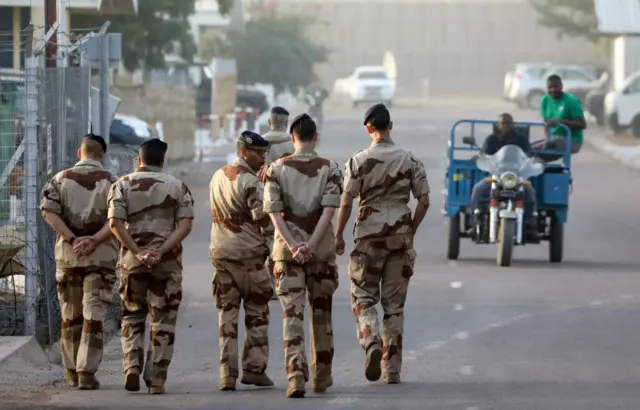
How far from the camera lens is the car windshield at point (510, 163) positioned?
18.0m

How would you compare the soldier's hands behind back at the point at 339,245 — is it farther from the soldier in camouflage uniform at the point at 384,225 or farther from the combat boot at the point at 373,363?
the combat boot at the point at 373,363

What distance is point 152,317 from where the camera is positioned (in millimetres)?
10695

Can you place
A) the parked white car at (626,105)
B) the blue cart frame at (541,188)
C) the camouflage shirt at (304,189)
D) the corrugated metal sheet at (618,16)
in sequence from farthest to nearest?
the corrugated metal sheet at (618,16) → the parked white car at (626,105) → the blue cart frame at (541,188) → the camouflage shirt at (304,189)

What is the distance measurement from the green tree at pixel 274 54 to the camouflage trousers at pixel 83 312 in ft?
149

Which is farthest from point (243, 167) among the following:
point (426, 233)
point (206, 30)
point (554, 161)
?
point (206, 30)

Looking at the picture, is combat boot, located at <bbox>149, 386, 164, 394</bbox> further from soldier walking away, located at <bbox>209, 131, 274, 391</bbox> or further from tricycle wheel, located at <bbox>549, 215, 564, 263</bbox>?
tricycle wheel, located at <bbox>549, 215, 564, 263</bbox>

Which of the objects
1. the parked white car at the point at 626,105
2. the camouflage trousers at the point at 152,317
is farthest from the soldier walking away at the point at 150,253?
the parked white car at the point at 626,105

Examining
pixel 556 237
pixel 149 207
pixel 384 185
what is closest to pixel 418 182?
pixel 384 185

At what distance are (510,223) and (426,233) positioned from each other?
16.1 feet

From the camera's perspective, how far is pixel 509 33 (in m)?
102

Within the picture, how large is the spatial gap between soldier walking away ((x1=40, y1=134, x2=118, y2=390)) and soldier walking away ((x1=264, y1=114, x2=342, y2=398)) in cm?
115

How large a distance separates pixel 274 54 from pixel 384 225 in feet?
152

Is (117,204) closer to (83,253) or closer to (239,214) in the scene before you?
(83,253)

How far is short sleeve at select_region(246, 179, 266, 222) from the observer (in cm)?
1066
